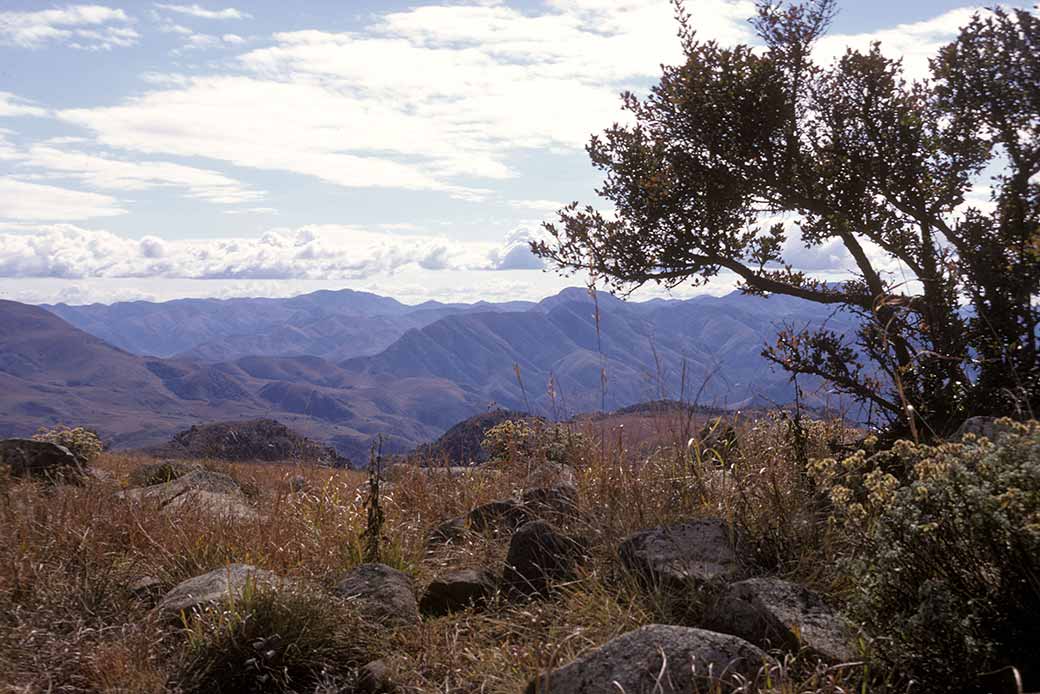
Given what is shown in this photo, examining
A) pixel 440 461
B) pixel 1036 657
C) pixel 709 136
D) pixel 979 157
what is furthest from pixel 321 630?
pixel 979 157

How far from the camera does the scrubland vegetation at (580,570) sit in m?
3.26

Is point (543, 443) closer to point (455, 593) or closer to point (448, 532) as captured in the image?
point (448, 532)

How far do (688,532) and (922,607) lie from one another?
1885 millimetres

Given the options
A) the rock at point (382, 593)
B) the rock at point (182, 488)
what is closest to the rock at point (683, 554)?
the rock at point (382, 593)

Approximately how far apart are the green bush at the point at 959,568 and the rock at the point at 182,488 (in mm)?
6080

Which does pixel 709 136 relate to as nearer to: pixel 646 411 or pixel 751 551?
pixel 646 411

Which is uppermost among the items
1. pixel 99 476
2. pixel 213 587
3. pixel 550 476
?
pixel 550 476

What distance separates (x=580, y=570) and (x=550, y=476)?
1968 millimetres

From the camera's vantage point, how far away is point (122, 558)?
615 cm

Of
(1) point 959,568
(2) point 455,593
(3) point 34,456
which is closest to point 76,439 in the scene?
(3) point 34,456

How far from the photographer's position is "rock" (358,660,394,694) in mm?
4371

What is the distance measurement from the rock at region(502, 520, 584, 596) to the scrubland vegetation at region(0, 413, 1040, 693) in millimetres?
161

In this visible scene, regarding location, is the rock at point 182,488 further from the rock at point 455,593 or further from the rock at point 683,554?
the rock at point 683,554

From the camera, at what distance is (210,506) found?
300 inches
